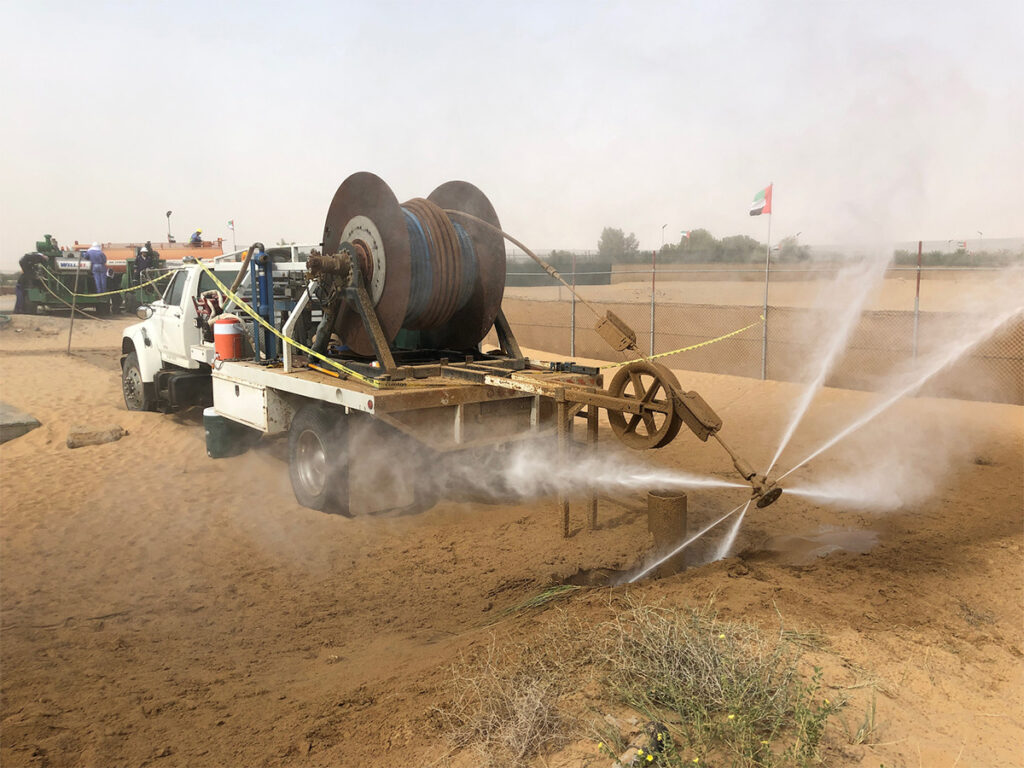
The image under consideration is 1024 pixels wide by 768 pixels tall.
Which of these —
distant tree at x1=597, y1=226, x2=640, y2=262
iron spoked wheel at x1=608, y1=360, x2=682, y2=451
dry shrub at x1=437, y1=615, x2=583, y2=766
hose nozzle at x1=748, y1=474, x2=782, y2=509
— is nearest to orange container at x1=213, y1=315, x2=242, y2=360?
iron spoked wheel at x1=608, y1=360, x2=682, y2=451

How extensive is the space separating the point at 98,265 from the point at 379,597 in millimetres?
22940

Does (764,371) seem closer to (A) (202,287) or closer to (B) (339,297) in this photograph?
(B) (339,297)

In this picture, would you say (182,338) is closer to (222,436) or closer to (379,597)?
(222,436)

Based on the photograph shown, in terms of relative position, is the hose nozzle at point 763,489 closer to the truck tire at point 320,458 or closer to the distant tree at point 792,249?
the truck tire at point 320,458

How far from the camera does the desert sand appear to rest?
346 centimetres

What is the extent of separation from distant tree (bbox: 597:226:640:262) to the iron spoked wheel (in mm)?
37126

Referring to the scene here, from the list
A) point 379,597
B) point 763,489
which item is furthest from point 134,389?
point 763,489

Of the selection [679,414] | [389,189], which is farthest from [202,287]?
[679,414]

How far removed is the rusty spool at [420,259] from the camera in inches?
275

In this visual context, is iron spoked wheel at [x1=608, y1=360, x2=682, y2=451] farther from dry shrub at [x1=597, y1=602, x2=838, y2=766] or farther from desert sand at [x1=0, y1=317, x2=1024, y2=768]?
dry shrub at [x1=597, y1=602, x2=838, y2=766]

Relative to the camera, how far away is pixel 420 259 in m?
7.07

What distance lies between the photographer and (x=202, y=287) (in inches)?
396

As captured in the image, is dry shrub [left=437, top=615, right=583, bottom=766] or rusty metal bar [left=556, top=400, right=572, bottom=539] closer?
dry shrub [left=437, top=615, right=583, bottom=766]

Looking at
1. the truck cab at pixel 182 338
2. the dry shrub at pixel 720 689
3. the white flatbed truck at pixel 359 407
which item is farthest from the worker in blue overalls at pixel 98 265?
the dry shrub at pixel 720 689
